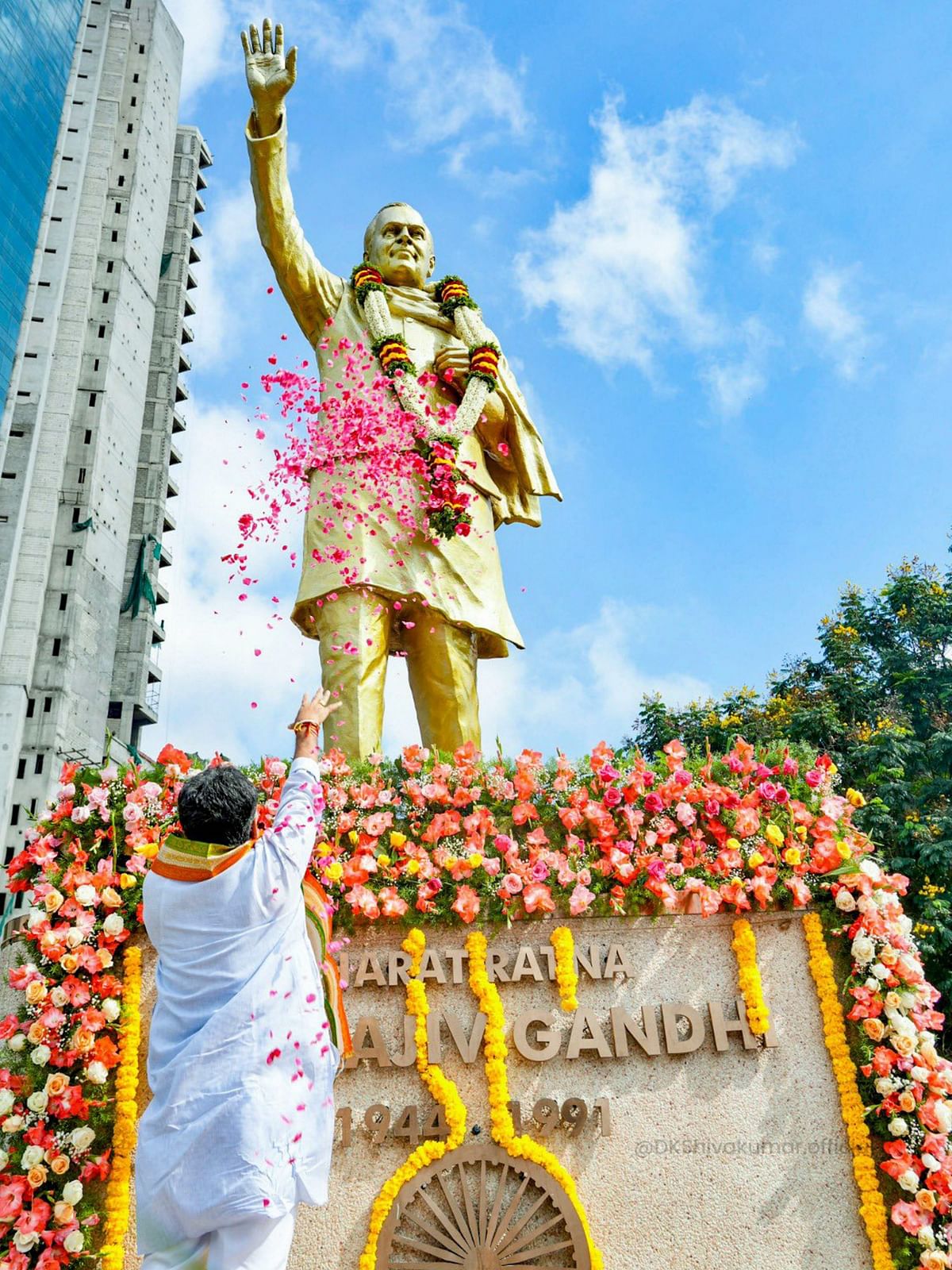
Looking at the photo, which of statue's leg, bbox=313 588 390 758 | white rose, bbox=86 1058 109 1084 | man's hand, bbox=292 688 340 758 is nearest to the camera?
man's hand, bbox=292 688 340 758

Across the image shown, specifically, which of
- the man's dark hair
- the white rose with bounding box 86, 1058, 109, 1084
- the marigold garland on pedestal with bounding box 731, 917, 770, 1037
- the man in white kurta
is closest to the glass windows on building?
the white rose with bounding box 86, 1058, 109, 1084

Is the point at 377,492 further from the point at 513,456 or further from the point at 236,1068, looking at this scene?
the point at 236,1068

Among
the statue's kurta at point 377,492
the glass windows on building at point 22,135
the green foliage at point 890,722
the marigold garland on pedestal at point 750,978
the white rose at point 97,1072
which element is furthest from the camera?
the glass windows on building at point 22,135

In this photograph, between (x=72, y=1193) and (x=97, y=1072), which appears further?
(x=97, y=1072)

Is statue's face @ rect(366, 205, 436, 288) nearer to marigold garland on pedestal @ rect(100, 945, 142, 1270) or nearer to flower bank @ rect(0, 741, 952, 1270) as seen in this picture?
flower bank @ rect(0, 741, 952, 1270)

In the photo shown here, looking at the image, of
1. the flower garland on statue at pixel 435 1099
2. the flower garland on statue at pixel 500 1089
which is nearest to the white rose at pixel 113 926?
the flower garland on statue at pixel 435 1099

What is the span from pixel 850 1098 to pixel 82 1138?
116 inches

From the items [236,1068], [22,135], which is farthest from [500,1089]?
[22,135]

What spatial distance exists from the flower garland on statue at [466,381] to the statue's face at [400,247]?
0.23m

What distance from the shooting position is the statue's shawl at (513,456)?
20.5 ft

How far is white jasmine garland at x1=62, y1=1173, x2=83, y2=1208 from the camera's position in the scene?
3926mm

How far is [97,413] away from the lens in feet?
124

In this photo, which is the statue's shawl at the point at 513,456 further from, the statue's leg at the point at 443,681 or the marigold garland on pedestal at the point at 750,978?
the marigold garland on pedestal at the point at 750,978

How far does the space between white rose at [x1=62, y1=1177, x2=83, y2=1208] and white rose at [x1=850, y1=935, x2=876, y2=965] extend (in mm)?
3157
